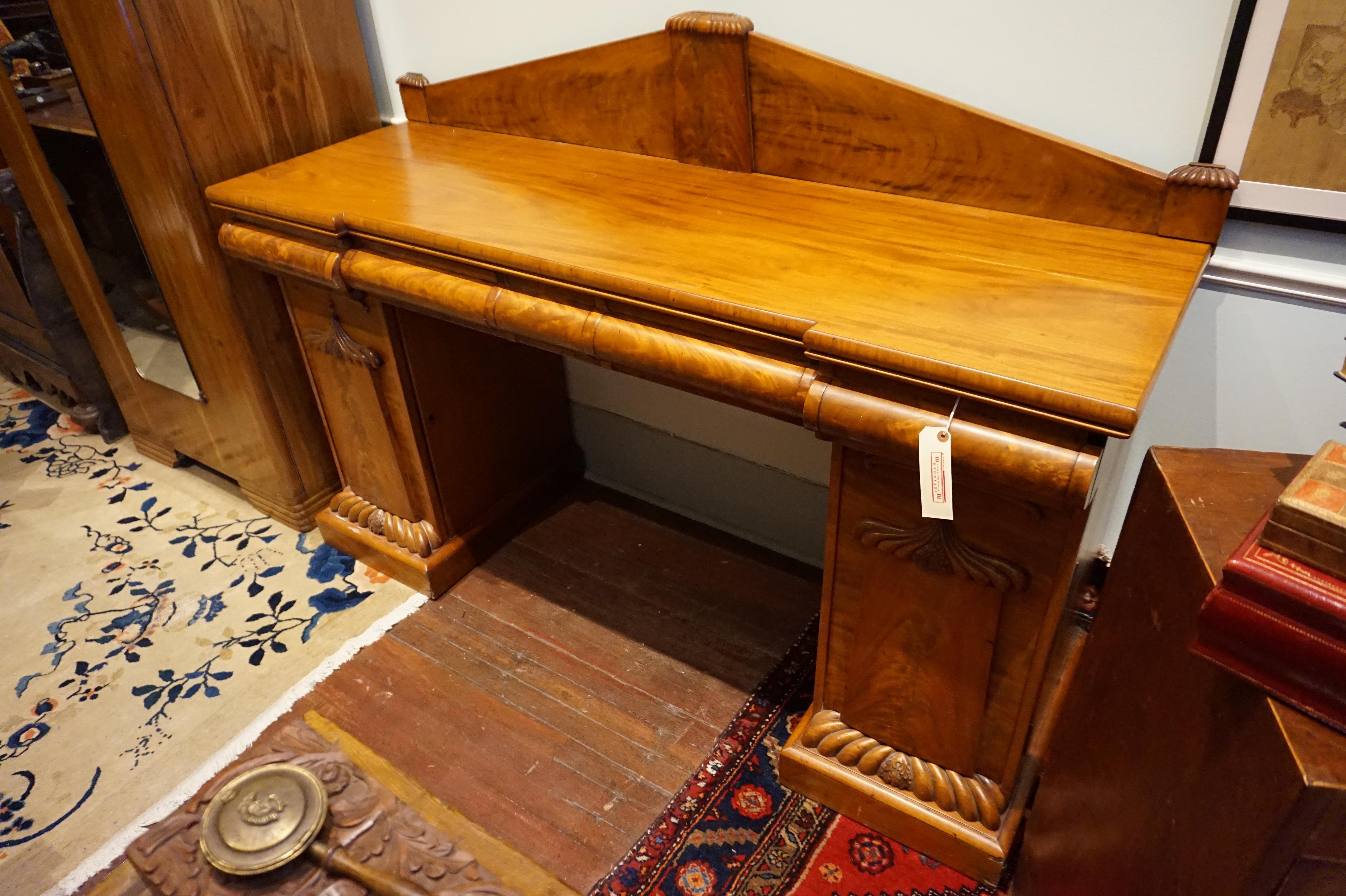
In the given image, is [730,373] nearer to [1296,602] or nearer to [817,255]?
[817,255]

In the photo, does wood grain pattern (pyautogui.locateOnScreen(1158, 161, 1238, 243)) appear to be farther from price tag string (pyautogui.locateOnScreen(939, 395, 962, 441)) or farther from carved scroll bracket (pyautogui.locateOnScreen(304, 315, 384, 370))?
carved scroll bracket (pyautogui.locateOnScreen(304, 315, 384, 370))

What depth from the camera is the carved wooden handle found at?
1015mm

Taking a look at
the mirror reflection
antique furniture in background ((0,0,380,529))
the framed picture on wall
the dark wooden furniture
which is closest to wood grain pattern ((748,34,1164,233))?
the framed picture on wall

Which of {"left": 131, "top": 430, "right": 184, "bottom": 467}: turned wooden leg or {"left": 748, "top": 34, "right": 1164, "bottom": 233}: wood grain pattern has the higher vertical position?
{"left": 748, "top": 34, "right": 1164, "bottom": 233}: wood grain pattern

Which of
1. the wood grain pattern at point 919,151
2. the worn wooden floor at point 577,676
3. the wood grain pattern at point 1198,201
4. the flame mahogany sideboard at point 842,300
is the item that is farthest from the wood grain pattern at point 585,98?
the worn wooden floor at point 577,676

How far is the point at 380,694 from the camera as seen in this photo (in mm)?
1752

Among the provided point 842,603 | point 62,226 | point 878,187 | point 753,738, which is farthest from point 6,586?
point 878,187

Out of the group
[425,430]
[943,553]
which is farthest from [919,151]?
[425,430]

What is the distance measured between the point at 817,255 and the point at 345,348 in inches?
41.7

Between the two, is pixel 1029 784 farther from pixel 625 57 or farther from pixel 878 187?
pixel 625 57

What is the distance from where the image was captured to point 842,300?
1.12 m

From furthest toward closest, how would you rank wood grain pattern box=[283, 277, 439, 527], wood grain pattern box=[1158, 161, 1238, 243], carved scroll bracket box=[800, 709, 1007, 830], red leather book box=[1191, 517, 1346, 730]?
wood grain pattern box=[283, 277, 439, 527] → carved scroll bracket box=[800, 709, 1007, 830] → wood grain pattern box=[1158, 161, 1238, 243] → red leather book box=[1191, 517, 1346, 730]

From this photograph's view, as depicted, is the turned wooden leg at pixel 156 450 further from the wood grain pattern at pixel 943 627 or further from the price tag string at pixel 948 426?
the price tag string at pixel 948 426

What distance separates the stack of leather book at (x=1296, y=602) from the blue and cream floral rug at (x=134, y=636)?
5.47 feet
